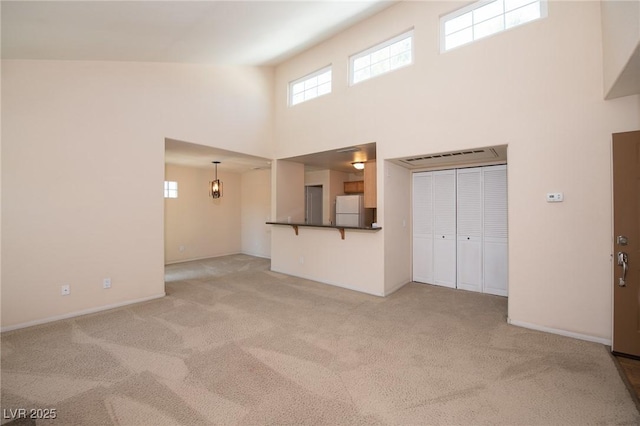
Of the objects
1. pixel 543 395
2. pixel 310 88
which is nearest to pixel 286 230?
pixel 310 88

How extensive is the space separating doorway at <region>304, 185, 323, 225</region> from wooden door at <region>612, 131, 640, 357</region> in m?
5.95

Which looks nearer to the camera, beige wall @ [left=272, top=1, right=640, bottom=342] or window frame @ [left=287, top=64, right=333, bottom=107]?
beige wall @ [left=272, top=1, right=640, bottom=342]

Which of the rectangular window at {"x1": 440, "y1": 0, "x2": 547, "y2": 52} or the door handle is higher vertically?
the rectangular window at {"x1": 440, "y1": 0, "x2": 547, "y2": 52}

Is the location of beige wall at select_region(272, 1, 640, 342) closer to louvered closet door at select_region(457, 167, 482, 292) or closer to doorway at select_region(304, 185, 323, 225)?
louvered closet door at select_region(457, 167, 482, 292)

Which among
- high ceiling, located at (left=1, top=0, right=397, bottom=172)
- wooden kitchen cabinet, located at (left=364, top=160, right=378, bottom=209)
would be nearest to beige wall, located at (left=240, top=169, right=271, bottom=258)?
high ceiling, located at (left=1, top=0, right=397, bottom=172)

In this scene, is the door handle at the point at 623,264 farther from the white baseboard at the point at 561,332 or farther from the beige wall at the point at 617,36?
the beige wall at the point at 617,36

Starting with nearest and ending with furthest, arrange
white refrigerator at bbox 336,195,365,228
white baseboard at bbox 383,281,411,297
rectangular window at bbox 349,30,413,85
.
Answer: rectangular window at bbox 349,30,413,85
white baseboard at bbox 383,281,411,297
white refrigerator at bbox 336,195,365,228

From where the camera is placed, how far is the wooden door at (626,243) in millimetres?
2455

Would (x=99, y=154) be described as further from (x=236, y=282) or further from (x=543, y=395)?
(x=543, y=395)

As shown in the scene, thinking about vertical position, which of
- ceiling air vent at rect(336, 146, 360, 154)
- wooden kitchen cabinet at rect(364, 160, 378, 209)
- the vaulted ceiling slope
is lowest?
wooden kitchen cabinet at rect(364, 160, 378, 209)

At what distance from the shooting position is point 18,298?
307cm

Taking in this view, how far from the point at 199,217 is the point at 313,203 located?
3.13 metres

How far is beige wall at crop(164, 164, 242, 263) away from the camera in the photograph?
7.00 metres

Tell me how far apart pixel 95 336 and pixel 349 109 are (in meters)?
4.50
